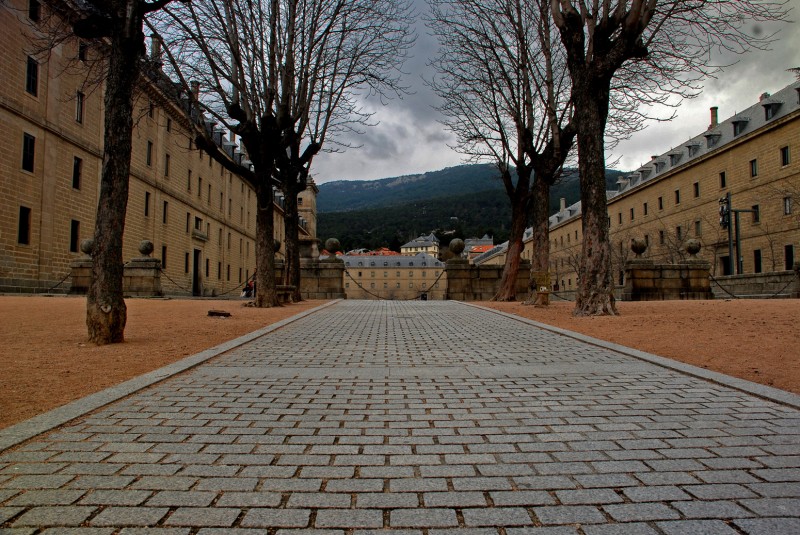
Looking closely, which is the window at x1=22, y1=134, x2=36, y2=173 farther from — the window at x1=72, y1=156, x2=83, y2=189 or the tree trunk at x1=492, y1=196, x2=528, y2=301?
the tree trunk at x1=492, y1=196, x2=528, y2=301

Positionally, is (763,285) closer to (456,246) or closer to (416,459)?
(456,246)

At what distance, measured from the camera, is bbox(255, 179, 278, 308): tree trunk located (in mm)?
17000

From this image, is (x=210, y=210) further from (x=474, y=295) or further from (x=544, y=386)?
(x=544, y=386)

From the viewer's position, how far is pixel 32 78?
947 inches

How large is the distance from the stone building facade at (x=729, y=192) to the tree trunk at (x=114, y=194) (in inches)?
1269

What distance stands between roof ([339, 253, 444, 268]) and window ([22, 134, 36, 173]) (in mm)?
84783

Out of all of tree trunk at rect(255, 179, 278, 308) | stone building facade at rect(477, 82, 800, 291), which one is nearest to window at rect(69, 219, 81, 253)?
tree trunk at rect(255, 179, 278, 308)

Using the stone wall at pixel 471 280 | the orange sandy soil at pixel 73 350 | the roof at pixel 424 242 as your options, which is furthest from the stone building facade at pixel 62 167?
the roof at pixel 424 242

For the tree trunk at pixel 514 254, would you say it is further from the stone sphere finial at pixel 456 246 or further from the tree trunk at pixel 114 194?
the tree trunk at pixel 114 194

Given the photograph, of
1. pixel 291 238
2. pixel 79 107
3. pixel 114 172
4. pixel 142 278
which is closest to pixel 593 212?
pixel 114 172

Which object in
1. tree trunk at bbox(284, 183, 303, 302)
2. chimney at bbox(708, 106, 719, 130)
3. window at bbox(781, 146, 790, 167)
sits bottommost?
tree trunk at bbox(284, 183, 303, 302)

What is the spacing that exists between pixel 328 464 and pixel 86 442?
5.77 feet

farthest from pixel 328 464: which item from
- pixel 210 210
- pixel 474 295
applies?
pixel 210 210

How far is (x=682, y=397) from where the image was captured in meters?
4.77
